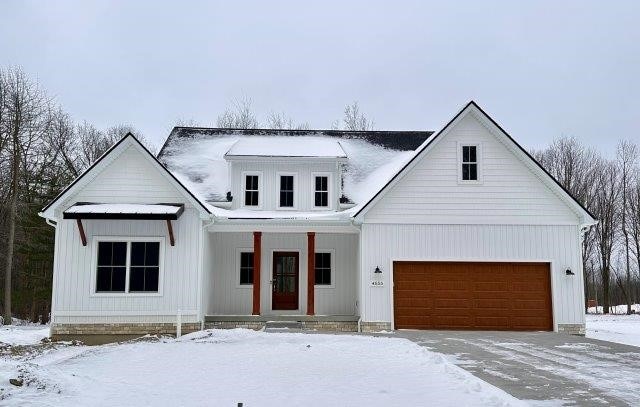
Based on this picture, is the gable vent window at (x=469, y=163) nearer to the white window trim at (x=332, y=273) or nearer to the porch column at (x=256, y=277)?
the white window trim at (x=332, y=273)

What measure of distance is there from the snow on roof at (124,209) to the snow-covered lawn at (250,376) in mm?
3609

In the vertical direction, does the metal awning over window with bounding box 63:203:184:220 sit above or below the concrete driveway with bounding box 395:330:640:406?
above

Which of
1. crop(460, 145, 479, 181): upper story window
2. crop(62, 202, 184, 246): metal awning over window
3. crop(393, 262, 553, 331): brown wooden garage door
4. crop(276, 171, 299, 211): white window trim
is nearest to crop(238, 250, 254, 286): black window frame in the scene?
crop(276, 171, 299, 211): white window trim

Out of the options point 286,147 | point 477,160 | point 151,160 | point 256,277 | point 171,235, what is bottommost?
point 256,277

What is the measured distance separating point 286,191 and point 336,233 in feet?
6.88

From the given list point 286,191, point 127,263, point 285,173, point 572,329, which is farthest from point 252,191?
point 572,329

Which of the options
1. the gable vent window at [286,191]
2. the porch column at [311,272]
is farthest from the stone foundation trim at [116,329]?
the gable vent window at [286,191]

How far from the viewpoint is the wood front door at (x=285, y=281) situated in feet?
59.6

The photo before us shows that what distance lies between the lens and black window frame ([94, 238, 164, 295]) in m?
15.2

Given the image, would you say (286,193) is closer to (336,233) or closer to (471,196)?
(336,233)

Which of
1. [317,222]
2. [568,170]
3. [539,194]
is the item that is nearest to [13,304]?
[317,222]

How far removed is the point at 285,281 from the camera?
18.3m

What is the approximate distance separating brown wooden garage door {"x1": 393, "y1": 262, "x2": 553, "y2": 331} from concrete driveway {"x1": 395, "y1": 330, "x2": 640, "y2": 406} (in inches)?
42.3

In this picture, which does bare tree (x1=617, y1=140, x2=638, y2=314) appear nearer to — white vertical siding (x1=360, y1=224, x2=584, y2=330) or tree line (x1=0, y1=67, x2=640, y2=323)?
tree line (x1=0, y1=67, x2=640, y2=323)
